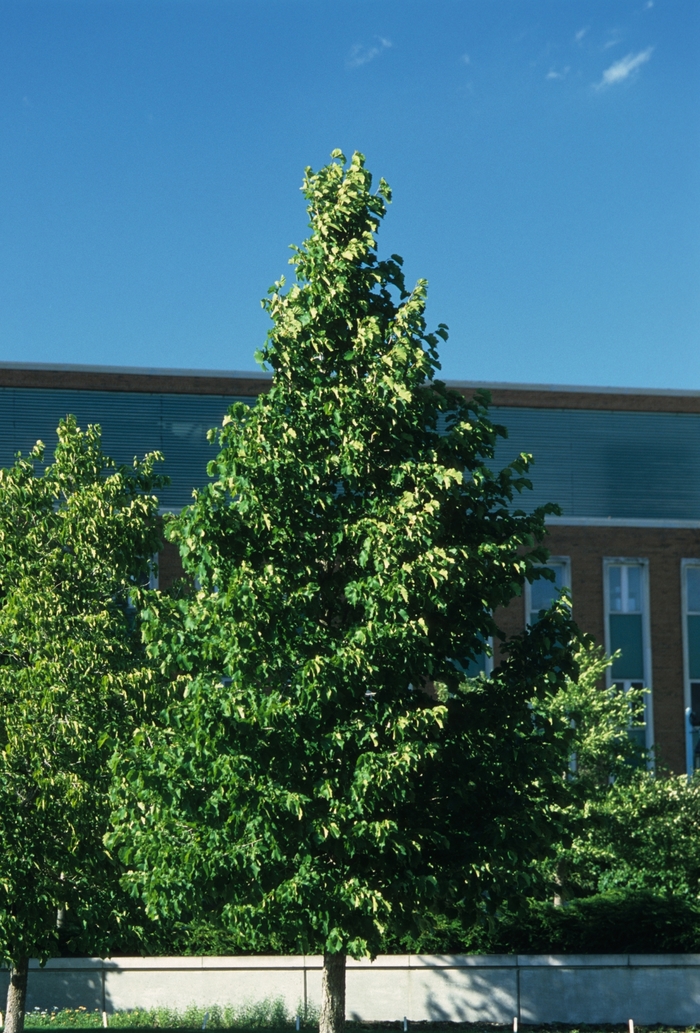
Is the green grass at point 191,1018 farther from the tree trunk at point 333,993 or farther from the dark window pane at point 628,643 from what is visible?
the dark window pane at point 628,643

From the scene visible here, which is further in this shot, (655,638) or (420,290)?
(655,638)

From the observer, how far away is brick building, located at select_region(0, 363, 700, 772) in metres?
40.0

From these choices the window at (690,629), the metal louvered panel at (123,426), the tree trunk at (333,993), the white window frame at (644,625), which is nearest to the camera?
the tree trunk at (333,993)

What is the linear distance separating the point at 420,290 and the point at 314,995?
14729 millimetres

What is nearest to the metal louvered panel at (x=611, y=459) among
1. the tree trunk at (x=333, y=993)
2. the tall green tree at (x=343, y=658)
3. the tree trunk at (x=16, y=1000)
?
the tree trunk at (x=16, y=1000)

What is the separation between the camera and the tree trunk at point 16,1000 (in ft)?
59.7

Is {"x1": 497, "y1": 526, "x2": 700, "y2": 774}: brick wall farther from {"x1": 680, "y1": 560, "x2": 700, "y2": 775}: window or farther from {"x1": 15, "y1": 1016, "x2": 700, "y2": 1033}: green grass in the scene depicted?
{"x1": 15, "y1": 1016, "x2": 700, "y2": 1033}: green grass

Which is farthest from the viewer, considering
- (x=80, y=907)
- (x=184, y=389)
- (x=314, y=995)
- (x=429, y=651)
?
(x=184, y=389)

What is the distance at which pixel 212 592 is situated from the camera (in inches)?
568

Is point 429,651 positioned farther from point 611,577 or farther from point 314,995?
point 611,577

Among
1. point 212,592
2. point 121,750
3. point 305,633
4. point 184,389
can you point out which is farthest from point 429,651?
point 184,389

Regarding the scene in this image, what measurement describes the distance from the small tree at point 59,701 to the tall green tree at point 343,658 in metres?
3.27

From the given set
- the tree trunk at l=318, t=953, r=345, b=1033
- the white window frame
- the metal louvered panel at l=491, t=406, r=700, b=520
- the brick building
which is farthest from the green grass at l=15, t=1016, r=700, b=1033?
the metal louvered panel at l=491, t=406, r=700, b=520

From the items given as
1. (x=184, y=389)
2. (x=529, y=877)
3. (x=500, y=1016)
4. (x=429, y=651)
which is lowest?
(x=500, y=1016)
